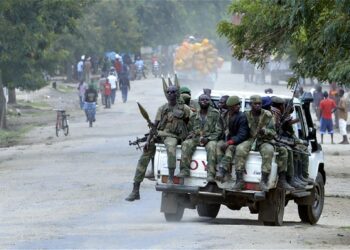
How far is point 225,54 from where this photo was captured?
130 m

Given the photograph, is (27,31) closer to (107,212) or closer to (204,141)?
(107,212)

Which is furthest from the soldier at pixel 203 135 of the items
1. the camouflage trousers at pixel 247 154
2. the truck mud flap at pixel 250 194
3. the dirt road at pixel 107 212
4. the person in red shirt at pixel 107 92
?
the person in red shirt at pixel 107 92

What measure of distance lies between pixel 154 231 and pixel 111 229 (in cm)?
63

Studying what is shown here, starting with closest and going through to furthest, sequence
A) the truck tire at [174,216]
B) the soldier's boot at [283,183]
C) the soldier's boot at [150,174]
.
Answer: the soldier's boot at [283,183]
the truck tire at [174,216]
the soldier's boot at [150,174]

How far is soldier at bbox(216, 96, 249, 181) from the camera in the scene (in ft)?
58.4

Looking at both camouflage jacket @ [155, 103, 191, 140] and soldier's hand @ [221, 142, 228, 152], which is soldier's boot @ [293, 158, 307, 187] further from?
camouflage jacket @ [155, 103, 191, 140]

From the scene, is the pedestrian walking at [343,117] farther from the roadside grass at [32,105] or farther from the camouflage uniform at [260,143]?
the camouflage uniform at [260,143]

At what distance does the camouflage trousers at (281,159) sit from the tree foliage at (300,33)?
2065 mm

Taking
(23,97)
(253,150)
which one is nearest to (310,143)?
(253,150)

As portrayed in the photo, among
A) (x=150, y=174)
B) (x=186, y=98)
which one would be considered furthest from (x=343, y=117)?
Answer: (x=150, y=174)

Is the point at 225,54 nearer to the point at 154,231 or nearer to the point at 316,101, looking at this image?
the point at 316,101

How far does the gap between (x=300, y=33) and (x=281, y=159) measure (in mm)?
7395

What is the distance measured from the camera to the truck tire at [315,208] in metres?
19.6

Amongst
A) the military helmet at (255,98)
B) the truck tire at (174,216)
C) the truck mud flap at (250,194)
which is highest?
the military helmet at (255,98)
